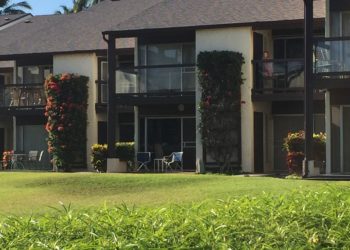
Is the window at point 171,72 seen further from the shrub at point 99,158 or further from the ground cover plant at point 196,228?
the ground cover plant at point 196,228

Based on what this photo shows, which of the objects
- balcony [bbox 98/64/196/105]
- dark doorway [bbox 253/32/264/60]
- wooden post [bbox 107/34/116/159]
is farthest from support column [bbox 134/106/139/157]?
dark doorway [bbox 253/32/264/60]

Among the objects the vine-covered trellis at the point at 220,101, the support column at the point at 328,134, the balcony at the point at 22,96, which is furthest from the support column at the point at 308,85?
the balcony at the point at 22,96

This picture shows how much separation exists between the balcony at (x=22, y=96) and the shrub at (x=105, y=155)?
467 centimetres

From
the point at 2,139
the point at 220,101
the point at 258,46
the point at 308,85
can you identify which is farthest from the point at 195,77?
the point at 2,139

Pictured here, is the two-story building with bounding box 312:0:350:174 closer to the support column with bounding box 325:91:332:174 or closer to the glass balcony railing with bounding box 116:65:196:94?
the support column with bounding box 325:91:332:174

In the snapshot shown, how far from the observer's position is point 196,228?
15.4 feet

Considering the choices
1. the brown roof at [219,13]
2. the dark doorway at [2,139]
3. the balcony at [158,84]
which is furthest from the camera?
the dark doorway at [2,139]

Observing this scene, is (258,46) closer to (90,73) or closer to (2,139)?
(90,73)

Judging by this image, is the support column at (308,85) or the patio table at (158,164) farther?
the patio table at (158,164)

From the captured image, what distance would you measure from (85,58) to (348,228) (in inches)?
975

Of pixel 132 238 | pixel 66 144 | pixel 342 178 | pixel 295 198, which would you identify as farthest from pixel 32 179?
pixel 132 238

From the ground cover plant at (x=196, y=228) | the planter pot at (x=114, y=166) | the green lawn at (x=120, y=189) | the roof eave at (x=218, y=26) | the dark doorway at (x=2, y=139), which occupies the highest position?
the roof eave at (x=218, y=26)

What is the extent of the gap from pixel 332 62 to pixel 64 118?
11.5 meters

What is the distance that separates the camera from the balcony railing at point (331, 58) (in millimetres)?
20875
